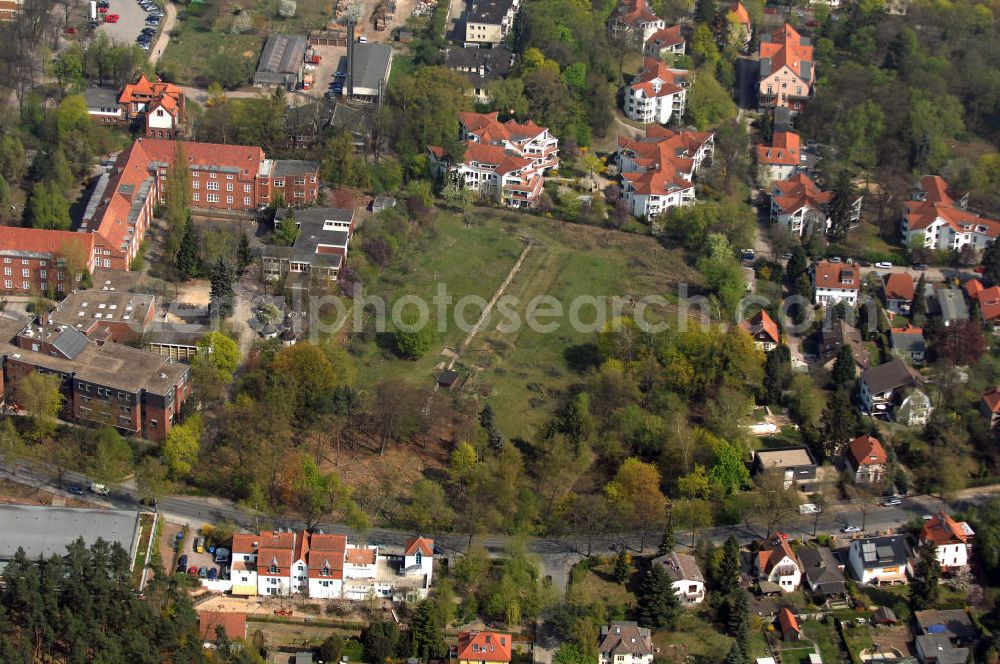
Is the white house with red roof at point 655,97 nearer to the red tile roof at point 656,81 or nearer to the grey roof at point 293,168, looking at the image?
the red tile roof at point 656,81

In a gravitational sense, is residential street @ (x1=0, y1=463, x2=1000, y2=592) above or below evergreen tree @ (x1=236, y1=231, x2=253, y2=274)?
below

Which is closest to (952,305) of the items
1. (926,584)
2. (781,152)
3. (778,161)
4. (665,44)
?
(778,161)

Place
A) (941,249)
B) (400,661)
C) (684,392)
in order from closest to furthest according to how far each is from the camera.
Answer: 1. (400,661)
2. (684,392)
3. (941,249)

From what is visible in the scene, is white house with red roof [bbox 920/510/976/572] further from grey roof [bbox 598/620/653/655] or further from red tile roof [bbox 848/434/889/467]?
grey roof [bbox 598/620/653/655]

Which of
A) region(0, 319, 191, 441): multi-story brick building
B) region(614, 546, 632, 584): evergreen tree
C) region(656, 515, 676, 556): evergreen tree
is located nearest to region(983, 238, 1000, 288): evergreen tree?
region(656, 515, 676, 556): evergreen tree

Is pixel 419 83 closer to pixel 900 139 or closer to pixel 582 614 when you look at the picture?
pixel 900 139

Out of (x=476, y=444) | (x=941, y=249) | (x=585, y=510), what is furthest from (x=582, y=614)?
(x=941, y=249)

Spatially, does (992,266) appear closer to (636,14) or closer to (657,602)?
(636,14)

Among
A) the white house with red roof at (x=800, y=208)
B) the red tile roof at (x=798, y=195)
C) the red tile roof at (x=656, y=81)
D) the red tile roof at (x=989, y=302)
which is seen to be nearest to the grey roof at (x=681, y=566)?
the red tile roof at (x=989, y=302)
